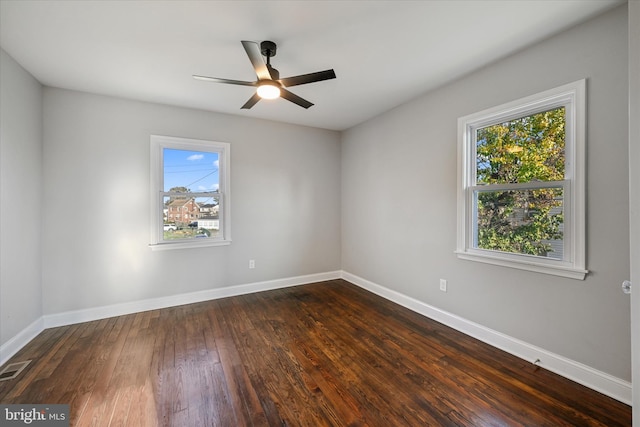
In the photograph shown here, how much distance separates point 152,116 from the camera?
3348 mm

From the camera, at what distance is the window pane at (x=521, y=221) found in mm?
2137

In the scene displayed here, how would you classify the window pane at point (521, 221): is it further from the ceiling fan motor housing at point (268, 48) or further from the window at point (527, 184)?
the ceiling fan motor housing at point (268, 48)

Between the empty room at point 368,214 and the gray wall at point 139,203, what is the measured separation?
3 centimetres

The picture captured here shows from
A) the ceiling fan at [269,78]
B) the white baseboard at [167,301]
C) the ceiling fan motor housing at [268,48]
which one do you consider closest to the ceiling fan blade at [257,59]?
the ceiling fan at [269,78]

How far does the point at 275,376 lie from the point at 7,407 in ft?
5.71

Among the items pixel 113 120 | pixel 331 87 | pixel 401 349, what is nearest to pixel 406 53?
pixel 331 87

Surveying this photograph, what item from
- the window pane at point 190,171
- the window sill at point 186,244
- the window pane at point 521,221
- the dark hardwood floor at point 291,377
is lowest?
the dark hardwood floor at point 291,377

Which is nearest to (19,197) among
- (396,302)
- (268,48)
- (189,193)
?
(189,193)

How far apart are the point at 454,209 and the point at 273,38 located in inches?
94.8

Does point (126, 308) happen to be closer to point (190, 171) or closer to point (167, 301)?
point (167, 301)

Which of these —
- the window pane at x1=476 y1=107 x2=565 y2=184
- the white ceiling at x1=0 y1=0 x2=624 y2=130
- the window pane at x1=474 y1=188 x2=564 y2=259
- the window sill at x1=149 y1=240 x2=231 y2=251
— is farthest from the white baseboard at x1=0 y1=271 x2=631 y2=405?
the white ceiling at x1=0 y1=0 x2=624 y2=130

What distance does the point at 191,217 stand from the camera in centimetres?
365

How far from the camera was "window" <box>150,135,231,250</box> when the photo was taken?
3.40 metres

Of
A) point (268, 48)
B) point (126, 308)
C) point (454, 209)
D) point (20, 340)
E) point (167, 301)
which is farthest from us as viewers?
point (167, 301)
